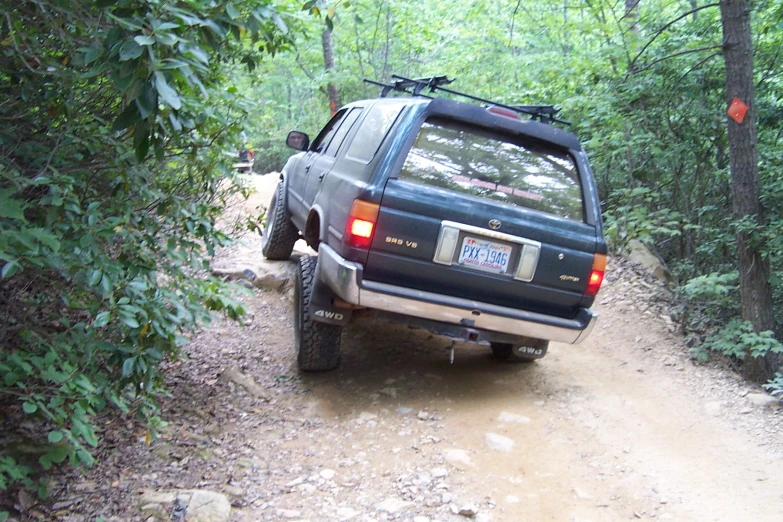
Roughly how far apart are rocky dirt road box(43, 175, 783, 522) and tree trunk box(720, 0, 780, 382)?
0.73 meters

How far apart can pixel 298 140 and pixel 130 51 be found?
4.59m

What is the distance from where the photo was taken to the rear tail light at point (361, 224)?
4039 mm

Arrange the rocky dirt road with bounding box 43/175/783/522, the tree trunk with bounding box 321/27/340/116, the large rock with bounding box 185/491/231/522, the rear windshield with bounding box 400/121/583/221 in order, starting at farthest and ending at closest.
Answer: the tree trunk with bounding box 321/27/340/116 < the rear windshield with bounding box 400/121/583/221 < the rocky dirt road with bounding box 43/175/783/522 < the large rock with bounding box 185/491/231/522

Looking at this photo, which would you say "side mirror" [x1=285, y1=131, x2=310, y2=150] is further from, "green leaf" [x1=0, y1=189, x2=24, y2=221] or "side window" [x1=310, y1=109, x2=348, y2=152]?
"green leaf" [x1=0, y1=189, x2=24, y2=221]

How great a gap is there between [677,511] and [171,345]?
283cm

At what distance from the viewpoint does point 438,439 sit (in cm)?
417

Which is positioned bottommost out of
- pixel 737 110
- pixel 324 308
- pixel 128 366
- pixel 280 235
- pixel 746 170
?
pixel 280 235

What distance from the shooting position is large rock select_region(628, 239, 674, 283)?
778cm

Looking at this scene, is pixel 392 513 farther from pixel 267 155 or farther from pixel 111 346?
pixel 267 155

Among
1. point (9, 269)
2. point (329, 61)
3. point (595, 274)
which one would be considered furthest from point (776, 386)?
point (329, 61)

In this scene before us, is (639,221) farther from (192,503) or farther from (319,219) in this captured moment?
(192,503)

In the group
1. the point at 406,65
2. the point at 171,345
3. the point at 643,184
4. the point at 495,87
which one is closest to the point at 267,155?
the point at 406,65

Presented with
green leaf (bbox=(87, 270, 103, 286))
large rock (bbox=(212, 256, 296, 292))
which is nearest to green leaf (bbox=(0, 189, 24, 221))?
green leaf (bbox=(87, 270, 103, 286))

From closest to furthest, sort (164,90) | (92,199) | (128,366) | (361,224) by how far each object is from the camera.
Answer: (164,90) → (128,366) → (92,199) → (361,224)
